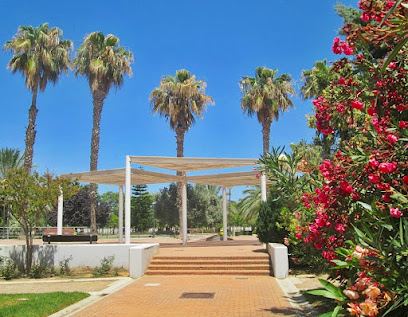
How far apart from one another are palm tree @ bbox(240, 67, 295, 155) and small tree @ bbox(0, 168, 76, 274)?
1705 centimetres

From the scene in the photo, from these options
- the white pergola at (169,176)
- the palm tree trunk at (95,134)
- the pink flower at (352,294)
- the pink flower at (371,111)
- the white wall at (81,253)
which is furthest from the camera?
the palm tree trunk at (95,134)

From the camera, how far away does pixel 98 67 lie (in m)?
27.5

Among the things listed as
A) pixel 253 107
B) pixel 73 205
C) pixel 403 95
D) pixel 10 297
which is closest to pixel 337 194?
pixel 403 95

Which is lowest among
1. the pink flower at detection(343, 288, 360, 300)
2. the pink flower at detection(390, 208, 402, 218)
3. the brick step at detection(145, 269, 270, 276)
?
the brick step at detection(145, 269, 270, 276)

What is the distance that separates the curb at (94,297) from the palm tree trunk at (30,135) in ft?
56.2

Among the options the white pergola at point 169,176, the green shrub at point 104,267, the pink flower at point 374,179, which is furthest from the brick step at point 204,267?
the pink flower at point 374,179

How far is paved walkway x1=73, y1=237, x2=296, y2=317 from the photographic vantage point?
777 centimetres

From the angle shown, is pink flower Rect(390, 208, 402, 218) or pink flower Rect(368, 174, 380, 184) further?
pink flower Rect(368, 174, 380, 184)

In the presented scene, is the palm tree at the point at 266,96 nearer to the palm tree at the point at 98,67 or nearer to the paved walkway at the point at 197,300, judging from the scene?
the palm tree at the point at 98,67

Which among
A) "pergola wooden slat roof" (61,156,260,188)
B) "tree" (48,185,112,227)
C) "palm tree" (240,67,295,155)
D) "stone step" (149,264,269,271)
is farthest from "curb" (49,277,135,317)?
"tree" (48,185,112,227)

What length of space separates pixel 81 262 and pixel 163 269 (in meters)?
2.86

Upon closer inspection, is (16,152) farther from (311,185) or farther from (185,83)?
(311,185)

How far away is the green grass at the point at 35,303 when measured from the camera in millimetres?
7535

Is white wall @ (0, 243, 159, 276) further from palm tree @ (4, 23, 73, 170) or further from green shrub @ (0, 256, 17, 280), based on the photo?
palm tree @ (4, 23, 73, 170)
